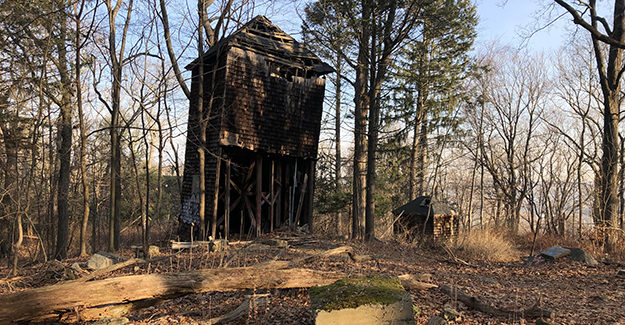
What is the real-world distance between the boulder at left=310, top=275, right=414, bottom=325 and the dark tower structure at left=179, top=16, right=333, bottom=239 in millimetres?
9156

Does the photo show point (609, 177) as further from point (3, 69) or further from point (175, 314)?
point (3, 69)

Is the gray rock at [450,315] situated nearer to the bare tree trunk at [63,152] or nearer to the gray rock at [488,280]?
the gray rock at [488,280]

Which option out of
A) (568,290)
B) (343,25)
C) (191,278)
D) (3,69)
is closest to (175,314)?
(191,278)

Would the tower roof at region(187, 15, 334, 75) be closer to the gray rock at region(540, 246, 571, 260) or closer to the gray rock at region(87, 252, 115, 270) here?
the gray rock at region(87, 252, 115, 270)

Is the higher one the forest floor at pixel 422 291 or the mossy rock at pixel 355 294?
the mossy rock at pixel 355 294

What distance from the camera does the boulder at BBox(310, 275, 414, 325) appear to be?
4613 millimetres

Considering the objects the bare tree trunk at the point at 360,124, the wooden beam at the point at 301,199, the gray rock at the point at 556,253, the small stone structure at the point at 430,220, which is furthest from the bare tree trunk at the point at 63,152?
the gray rock at the point at 556,253

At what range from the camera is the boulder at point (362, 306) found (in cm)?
461

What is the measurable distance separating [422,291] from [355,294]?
8.63 feet

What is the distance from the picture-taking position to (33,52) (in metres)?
12.9

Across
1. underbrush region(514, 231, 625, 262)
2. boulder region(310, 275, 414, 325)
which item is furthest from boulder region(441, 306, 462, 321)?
underbrush region(514, 231, 625, 262)

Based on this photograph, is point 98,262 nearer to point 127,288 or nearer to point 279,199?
point 127,288

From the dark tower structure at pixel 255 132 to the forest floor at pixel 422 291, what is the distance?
8.14 feet

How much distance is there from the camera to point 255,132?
48.0ft
